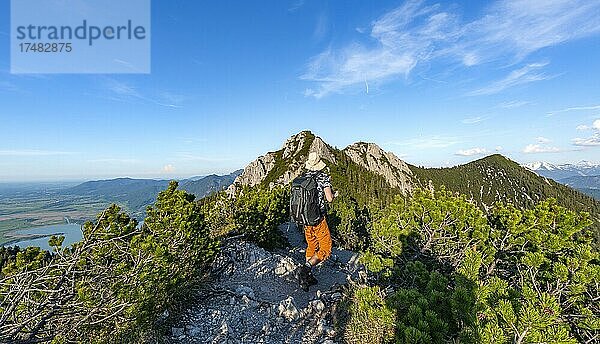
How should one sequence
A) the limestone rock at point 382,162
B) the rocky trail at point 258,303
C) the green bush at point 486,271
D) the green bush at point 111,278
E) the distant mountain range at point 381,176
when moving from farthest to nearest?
1. the limestone rock at point 382,162
2. the distant mountain range at point 381,176
3. the rocky trail at point 258,303
4. the green bush at point 486,271
5. the green bush at point 111,278

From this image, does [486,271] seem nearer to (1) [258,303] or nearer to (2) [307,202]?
(2) [307,202]

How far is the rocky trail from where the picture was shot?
5.76 m

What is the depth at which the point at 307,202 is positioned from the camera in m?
7.34

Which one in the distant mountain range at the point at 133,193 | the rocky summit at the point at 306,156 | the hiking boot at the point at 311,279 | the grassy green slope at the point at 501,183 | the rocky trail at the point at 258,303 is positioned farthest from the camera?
the grassy green slope at the point at 501,183

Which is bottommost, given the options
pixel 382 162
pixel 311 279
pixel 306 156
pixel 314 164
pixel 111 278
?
pixel 311 279

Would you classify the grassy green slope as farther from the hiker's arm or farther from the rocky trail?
the hiker's arm

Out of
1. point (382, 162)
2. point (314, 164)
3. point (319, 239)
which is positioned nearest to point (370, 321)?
point (319, 239)

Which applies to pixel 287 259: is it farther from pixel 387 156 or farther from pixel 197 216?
pixel 387 156

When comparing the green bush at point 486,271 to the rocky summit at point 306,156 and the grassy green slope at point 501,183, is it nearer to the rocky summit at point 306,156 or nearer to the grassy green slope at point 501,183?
the rocky summit at point 306,156

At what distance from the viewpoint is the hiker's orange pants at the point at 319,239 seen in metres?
7.71

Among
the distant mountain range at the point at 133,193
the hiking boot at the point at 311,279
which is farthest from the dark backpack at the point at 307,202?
the distant mountain range at the point at 133,193

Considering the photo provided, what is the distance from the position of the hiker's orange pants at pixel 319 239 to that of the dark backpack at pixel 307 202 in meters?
0.29

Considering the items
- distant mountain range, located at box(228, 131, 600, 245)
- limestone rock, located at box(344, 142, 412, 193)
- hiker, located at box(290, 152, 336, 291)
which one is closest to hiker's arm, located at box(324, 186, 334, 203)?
hiker, located at box(290, 152, 336, 291)

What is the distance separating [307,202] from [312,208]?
0.18 metres
